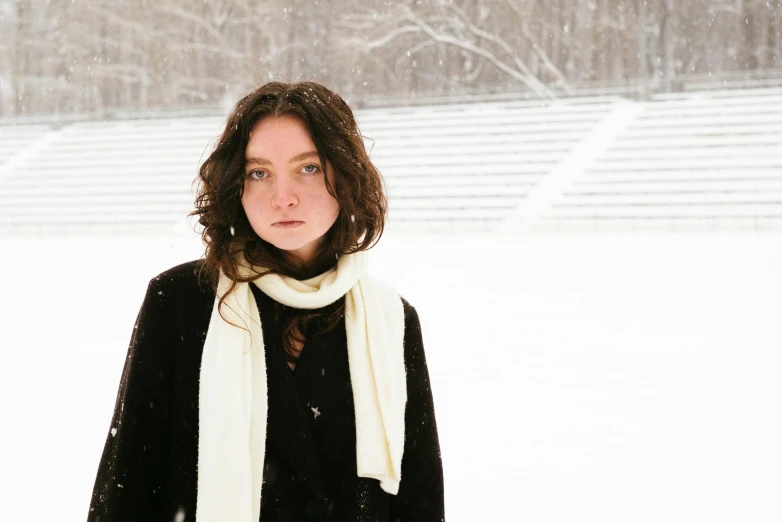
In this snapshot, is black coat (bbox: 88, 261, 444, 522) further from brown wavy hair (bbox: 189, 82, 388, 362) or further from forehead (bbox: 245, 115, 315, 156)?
forehead (bbox: 245, 115, 315, 156)

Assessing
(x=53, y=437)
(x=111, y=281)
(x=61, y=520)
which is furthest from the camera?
(x=111, y=281)

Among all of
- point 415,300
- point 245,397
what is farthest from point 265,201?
point 415,300

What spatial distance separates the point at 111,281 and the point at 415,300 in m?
2.01

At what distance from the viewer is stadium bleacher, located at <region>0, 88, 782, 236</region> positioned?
5.66 metres

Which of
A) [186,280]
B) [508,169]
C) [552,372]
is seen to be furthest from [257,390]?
[508,169]

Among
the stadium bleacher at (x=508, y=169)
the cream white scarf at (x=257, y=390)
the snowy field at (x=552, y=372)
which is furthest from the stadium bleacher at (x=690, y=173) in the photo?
the cream white scarf at (x=257, y=390)

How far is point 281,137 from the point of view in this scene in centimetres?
84

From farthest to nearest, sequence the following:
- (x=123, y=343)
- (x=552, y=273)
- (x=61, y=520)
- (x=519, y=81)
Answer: (x=519, y=81) → (x=552, y=273) → (x=123, y=343) → (x=61, y=520)

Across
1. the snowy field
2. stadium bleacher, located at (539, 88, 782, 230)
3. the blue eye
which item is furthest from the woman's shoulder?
stadium bleacher, located at (539, 88, 782, 230)

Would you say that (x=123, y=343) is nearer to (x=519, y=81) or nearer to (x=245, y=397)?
(x=245, y=397)

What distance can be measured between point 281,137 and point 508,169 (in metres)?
6.10

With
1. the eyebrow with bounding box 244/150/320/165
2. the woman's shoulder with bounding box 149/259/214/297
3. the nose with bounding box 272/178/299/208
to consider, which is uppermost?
the eyebrow with bounding box 244/150/320/165

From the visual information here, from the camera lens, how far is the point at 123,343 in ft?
11.9

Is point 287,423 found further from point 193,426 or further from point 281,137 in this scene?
point 281,137
